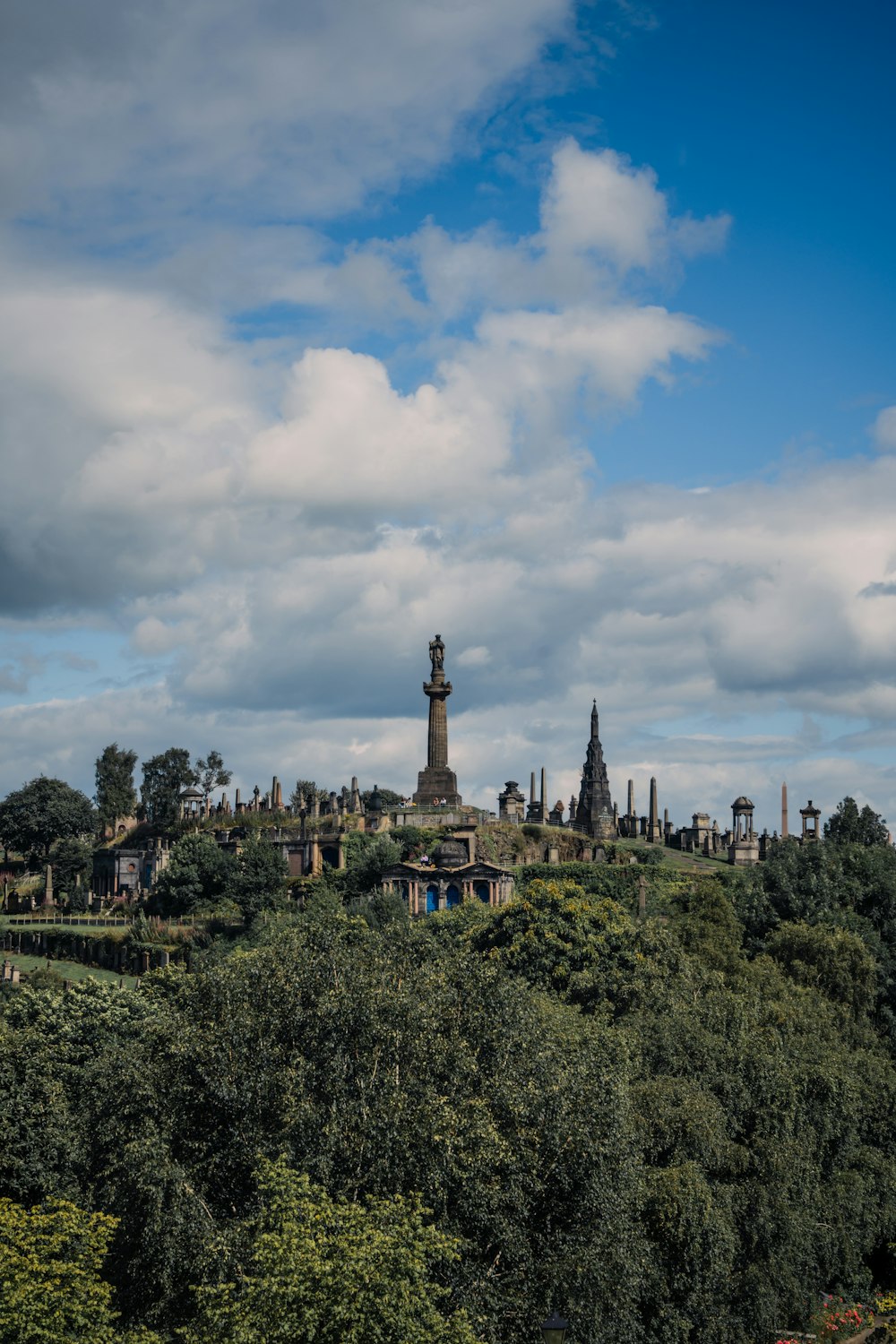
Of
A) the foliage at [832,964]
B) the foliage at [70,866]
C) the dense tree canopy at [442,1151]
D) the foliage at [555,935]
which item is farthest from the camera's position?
the foliage at [70,866]

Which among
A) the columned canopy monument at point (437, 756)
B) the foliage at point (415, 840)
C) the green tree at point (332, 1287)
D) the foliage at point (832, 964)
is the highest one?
the columned canopy monument at point (437, 756)

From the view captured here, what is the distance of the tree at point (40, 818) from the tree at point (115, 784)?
538 centimetres

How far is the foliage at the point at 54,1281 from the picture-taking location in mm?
25125

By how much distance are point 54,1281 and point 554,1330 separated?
30.7 feet

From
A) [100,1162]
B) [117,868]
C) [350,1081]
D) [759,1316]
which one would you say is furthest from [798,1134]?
[117,868]

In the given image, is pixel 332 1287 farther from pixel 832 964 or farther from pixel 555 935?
pixel 832 964

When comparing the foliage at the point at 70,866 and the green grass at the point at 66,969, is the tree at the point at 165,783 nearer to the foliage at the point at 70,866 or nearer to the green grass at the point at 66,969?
the foliage at the point at 70,866

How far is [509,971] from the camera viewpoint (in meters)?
56.4

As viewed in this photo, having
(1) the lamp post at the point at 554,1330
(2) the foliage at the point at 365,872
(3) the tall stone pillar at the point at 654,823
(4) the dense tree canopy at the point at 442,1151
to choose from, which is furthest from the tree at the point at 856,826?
(1) the lamp post at the point at 554,1330

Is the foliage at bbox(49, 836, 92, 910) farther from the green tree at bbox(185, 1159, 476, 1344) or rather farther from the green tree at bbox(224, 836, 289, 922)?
the green tree at bbox(185, 1159, 476, 1344)

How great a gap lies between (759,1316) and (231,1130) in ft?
48.2

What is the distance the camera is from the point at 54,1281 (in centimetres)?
2631

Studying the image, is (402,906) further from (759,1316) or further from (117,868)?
(759,1316)

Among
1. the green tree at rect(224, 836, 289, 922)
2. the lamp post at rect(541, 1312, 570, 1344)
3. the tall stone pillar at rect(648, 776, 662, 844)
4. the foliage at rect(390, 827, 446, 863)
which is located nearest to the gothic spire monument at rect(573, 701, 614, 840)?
the tall stone pillar at rect(648, 776, 662, 844)
